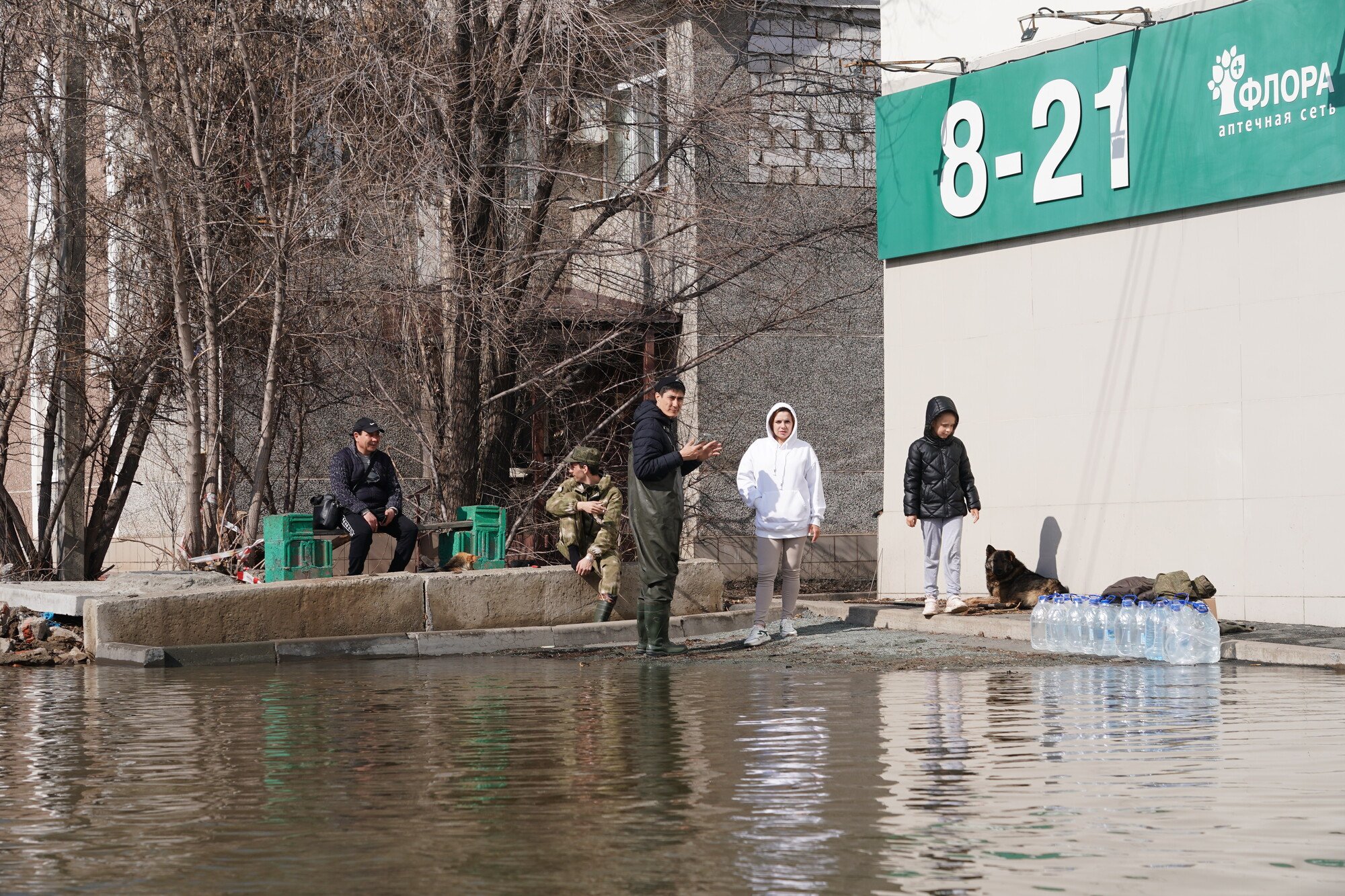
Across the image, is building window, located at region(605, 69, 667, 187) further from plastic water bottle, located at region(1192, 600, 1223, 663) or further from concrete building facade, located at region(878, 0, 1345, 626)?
plastic water bottle, located at region(1192, 600, 1223, 663)

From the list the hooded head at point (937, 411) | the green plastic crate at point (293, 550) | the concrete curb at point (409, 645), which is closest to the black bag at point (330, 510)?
the green plastic crate at point (293, 550)

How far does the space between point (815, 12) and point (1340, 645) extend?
11594mm

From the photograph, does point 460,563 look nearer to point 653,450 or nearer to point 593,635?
point 593,635

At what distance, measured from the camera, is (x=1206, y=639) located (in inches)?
492

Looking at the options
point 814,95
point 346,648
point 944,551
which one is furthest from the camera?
point 814,95

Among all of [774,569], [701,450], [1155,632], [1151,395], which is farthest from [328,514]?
[1151,395]

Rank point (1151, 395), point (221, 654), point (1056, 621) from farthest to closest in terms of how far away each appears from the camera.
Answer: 1. point (1151, 395)
2. point (221, 654)
3. point (1056, 621)

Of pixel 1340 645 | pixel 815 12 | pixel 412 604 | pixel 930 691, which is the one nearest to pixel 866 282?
pixel 815 12

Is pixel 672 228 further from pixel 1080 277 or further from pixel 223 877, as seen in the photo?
pixel 223 877

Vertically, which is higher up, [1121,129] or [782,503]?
[1121,129]

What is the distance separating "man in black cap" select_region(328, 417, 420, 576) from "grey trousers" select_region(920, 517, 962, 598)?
4.36 m

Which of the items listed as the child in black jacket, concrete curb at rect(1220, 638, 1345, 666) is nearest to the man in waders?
the child in black jacket

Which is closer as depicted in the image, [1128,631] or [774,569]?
[1128,631]

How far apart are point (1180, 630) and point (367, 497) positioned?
6.94 meters
